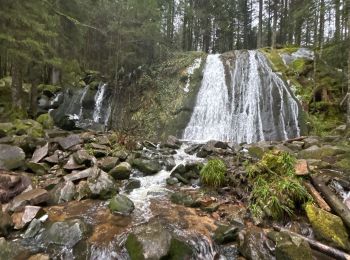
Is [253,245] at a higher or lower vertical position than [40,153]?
lower

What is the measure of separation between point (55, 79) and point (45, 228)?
19.4 meters

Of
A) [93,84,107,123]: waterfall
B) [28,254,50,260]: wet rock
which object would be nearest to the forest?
[28,254,50,260]: wet rock

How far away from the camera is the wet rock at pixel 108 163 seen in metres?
8.22

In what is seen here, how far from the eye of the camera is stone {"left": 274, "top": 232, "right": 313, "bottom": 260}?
416 centimetres

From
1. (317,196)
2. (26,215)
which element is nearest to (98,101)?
(26,215)

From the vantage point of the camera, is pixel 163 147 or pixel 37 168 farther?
pixel 163 147

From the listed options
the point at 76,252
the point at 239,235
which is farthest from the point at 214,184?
the point at 76,252

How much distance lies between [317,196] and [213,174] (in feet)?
8.31

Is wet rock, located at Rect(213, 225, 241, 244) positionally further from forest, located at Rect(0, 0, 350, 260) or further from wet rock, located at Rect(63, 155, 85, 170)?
wet rock, located at Rect(63, 155, 85, 170)

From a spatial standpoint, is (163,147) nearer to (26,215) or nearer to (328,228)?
(26,215)

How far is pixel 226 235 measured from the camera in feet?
16.6

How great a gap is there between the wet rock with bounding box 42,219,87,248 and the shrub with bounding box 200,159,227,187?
353 centimetres

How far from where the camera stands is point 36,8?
36.6 feet

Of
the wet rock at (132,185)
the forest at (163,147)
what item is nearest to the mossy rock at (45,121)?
the forest at (163,147)
